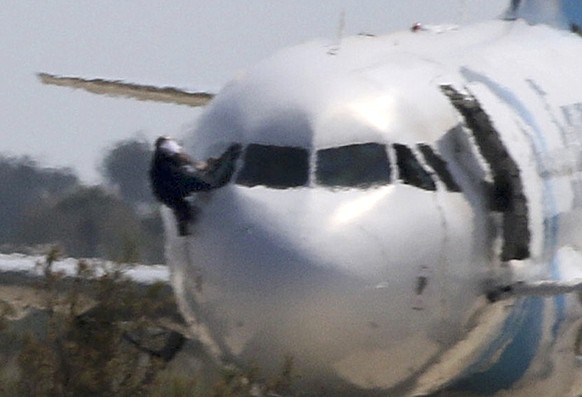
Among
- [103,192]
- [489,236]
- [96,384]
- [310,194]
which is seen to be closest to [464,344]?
[489,236]

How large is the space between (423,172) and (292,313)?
5.10 feet

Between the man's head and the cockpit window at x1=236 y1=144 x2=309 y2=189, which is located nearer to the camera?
the cockpit window at x1=236 y1=144 x2=309 y2=189

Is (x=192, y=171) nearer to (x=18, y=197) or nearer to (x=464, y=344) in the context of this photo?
(x=464, y=344)

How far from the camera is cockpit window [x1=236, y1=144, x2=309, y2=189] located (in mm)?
14172

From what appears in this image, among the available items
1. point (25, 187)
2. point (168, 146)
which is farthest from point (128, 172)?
point (168, 146)

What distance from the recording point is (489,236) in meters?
14.8

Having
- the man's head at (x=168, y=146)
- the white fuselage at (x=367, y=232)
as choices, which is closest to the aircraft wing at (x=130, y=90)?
the white fuselage at (x=367, y=232)

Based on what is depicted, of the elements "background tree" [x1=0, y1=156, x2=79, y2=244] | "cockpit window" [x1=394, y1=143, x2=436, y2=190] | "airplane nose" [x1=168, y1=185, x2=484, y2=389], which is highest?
"cockpit window" [x1=394, y1=143, x2=436, y2=190]

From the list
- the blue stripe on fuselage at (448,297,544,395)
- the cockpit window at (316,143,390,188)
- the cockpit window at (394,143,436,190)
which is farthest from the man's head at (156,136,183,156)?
the blue stripe on fuselage at (448,297,544,395)

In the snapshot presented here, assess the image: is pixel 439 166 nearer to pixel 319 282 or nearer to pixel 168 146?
pixel 319 282

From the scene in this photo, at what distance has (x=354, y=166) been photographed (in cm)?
1428

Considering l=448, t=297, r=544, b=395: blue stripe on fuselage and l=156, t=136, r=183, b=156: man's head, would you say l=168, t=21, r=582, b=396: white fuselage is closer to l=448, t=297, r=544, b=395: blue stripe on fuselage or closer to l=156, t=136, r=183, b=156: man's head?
l=448, t=297, r=544, b=395: blue stripe on fuselage

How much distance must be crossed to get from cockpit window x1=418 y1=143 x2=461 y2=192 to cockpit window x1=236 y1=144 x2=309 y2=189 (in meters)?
0.84

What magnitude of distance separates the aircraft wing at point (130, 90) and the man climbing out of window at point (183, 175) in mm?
3850
